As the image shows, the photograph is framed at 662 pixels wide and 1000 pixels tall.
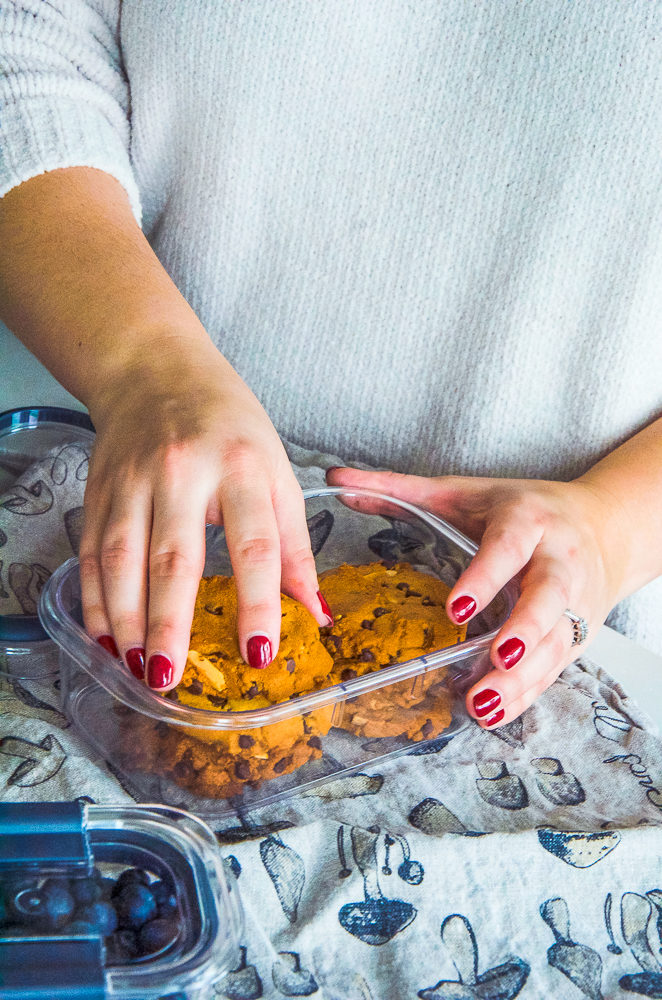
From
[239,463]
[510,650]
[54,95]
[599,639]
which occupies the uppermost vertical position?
[54,95]

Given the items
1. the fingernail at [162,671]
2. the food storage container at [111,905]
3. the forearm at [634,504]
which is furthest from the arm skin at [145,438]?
the forearm at [634,504]

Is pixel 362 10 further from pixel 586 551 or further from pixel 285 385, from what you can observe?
pixel 586 551

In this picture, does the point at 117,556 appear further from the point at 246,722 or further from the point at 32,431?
the point at 32,431

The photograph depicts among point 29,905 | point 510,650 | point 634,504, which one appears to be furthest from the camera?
point 634,504

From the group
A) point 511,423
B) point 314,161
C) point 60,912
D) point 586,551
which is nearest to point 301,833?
point 60,912

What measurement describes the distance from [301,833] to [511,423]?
565mm

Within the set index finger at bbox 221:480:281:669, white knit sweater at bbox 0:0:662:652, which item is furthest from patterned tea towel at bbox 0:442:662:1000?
white knit sweater at bbox 0:0:662:652

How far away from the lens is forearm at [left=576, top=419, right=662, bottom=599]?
2.67 feet

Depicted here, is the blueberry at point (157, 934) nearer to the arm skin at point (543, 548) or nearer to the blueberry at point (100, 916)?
the blueberry at point (100, 916)

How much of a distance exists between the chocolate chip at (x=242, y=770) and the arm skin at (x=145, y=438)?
66 mm

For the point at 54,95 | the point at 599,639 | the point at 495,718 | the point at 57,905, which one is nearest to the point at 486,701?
the point at 495,718

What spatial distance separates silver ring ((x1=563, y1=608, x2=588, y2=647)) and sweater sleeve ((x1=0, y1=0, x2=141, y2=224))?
602 millimetres

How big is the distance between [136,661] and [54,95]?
0.59 meters

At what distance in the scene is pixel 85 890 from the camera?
1.31ft
